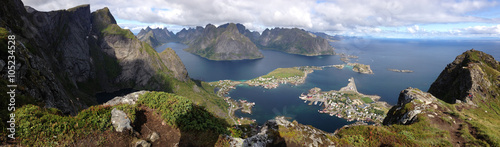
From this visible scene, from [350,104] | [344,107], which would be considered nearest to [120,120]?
[344,107]

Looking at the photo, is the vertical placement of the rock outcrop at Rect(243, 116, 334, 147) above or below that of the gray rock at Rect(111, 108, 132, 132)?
below

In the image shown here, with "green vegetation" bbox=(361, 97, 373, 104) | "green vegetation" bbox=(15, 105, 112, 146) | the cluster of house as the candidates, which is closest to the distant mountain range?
"green vegetation" bbox=(15, 105, 112, 146)

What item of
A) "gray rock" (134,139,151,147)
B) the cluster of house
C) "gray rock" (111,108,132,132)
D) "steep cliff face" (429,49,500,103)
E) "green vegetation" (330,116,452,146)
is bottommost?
the cluster of house

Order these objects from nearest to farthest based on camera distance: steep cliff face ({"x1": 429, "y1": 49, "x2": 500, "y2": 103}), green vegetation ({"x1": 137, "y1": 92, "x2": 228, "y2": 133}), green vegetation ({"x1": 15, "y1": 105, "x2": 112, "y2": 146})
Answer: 1. green vegetation ({"x1": 15, "y1": 105, "x2": 112, "y2": 146})
2. green vegetation ({"x1": 137, "y1": 92, "x2": 228, "y2": 133})
3. steep cliff face ({"x1": 429, "y1": 49, "x2": 500, "y2": 103})

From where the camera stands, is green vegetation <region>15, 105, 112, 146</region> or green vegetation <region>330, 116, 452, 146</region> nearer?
green vegetation <region>15, 105, 112, 146</region>

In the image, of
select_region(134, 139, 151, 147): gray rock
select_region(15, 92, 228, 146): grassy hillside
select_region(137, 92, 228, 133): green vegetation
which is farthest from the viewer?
select_region(137, 92, 228, 133): green vegetation

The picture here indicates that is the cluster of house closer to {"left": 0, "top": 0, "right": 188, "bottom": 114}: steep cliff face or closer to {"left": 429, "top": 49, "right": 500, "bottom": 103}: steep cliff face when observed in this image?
{"left": 429, "top": 49, "right": 500, "bottom": 103}: steep cliff face
